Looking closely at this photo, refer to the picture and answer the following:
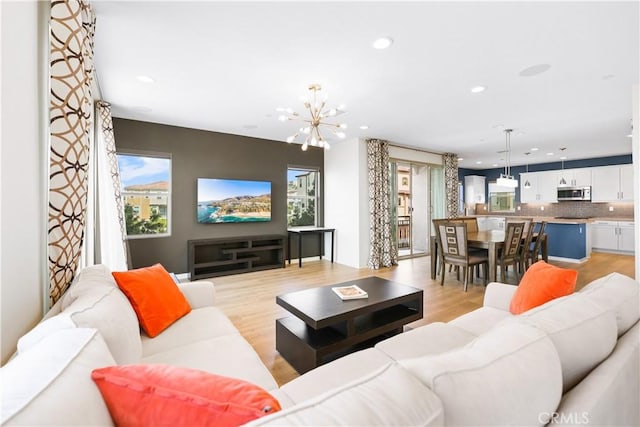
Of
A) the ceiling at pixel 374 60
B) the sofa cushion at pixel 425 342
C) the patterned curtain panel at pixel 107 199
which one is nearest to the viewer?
the sofa cushion at pixel 425 342

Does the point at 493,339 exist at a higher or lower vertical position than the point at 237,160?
lower

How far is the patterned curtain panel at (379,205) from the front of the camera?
18.7 ft

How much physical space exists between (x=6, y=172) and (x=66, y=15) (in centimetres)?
99

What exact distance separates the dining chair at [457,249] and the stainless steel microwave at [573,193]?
228 inches

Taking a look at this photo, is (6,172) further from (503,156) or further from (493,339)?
(503,156)

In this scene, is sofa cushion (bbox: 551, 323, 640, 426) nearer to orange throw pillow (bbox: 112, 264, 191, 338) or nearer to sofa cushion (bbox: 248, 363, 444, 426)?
sofa cushion (bbox: 248, 363, 444, 426)

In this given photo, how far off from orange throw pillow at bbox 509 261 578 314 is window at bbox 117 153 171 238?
192 inches

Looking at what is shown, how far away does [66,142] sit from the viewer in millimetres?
1484

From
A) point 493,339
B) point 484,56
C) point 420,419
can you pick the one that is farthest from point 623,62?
point 420,419

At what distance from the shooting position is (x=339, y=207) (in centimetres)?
612

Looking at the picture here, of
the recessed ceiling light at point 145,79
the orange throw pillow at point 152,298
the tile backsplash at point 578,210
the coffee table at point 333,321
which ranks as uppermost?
the recessed ceiling light at point 145,79

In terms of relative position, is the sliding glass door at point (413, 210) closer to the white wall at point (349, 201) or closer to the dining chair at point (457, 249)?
the white wall at point (349, 201)

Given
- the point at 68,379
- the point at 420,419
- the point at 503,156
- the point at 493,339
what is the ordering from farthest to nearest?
the point at 503,156 < the point at 493,339 < the point at 68,379 < the point at 420,419

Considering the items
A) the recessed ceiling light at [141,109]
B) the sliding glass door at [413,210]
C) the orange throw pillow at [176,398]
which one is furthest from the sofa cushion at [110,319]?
the sliding glass door at [413,210]
